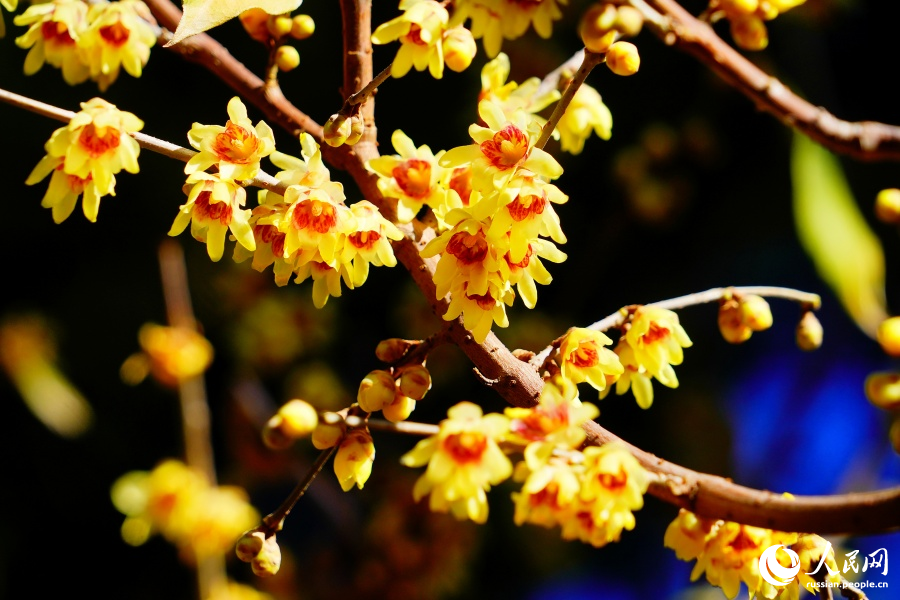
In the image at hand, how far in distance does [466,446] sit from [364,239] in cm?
16

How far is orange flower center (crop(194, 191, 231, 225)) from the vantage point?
20.3 inches

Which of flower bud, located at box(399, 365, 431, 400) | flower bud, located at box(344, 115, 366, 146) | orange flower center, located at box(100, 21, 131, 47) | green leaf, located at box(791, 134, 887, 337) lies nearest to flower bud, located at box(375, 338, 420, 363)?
flower bud, located at box(399, 365, 431, 400)

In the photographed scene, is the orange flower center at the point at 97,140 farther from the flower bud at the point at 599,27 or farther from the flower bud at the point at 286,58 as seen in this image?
the flower bud at the point at 599,27

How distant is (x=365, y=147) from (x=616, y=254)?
0.98 metres

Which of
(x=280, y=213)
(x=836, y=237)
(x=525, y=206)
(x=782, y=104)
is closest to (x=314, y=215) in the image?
(x=280, y=213)

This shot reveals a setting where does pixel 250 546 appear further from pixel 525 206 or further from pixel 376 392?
pixel 525 206

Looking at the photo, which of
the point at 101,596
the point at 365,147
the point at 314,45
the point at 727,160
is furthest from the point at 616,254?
the point at 101,596

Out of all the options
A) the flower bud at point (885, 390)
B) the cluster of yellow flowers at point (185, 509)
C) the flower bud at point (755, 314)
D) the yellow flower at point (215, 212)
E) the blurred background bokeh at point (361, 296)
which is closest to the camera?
the flower bud at point (885, 390)

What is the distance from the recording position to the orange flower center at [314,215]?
487 mm

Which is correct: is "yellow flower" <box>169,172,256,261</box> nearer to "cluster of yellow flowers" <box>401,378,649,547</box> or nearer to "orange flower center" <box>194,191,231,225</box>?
"orange flower center" <box>194,191,231,225</box>

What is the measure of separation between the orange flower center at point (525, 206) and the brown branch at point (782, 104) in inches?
11.1

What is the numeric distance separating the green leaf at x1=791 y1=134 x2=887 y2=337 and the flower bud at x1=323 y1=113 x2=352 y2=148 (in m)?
0.74

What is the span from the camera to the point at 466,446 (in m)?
0.45

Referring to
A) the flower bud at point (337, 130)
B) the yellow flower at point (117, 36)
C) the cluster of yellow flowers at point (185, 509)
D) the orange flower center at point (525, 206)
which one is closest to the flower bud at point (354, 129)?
the flower bud at point (337, 130)
